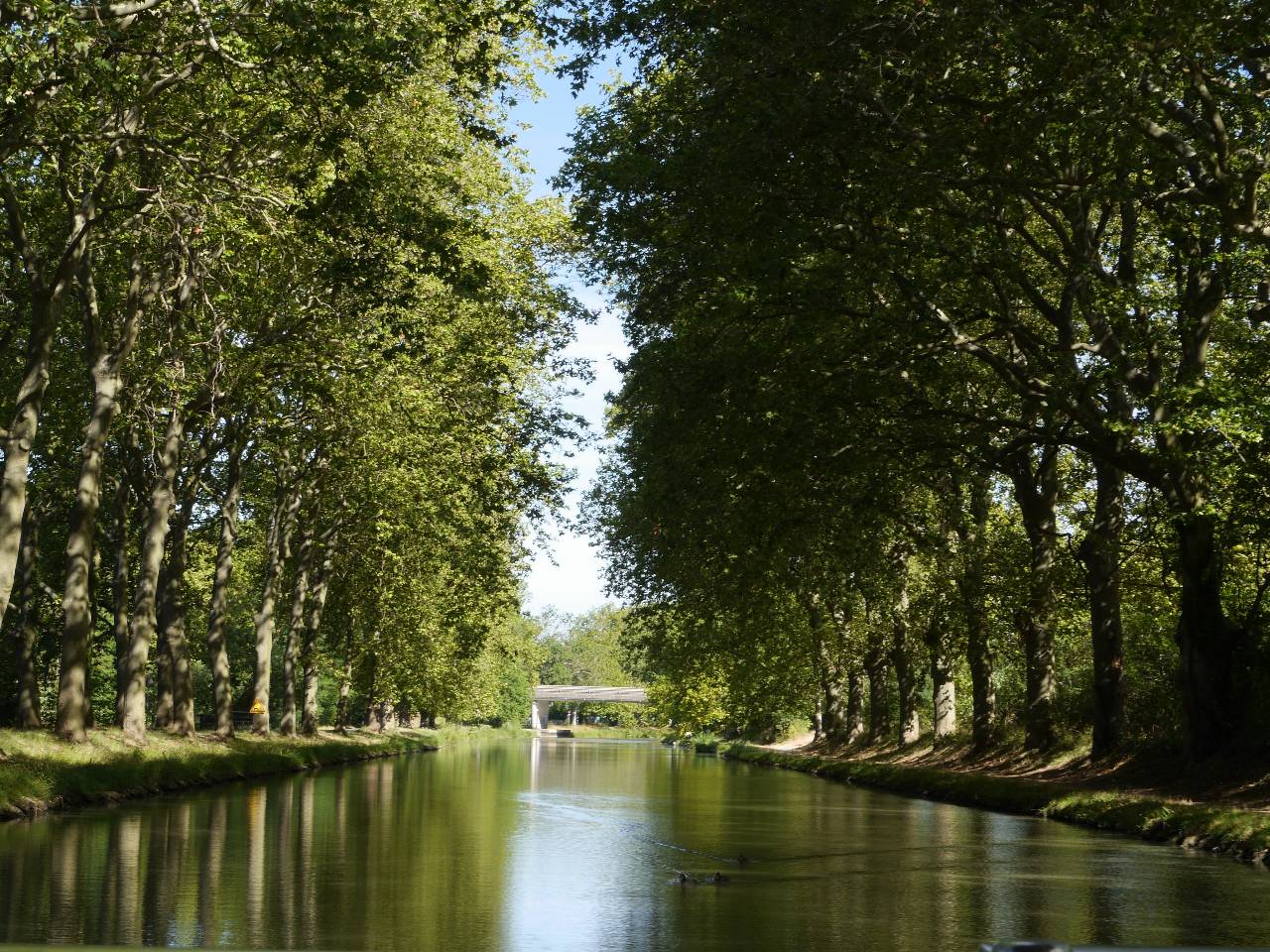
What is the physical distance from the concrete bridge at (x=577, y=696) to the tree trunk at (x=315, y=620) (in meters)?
87.4

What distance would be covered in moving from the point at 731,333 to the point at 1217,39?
991cm

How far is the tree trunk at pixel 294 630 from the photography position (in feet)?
152

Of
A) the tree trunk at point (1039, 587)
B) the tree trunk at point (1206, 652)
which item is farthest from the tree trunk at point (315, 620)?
the tree trunk at point (1206, 652)

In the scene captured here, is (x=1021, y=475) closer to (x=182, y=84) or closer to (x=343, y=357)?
(x=343, y=357)

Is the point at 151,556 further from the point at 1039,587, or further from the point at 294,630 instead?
the point at 1039,587

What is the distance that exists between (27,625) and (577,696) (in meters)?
126

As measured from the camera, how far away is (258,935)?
31.6 feet

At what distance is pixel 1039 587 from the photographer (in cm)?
2978

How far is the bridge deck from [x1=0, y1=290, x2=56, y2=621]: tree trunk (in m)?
125

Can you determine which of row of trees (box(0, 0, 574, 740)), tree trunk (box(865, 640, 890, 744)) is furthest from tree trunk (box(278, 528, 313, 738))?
tree trunk (box(865, 640, 890, 744))

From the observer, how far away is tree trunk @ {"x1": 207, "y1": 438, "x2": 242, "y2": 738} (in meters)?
37.9

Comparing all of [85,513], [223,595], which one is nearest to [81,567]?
→ [85,513]

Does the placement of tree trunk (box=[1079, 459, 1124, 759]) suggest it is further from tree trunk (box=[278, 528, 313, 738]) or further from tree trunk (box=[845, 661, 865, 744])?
tree trunk (box=[845, 661, 865, 744])

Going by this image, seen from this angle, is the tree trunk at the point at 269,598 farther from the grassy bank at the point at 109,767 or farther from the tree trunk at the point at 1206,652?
the tree trunk at the point at 1206,652
